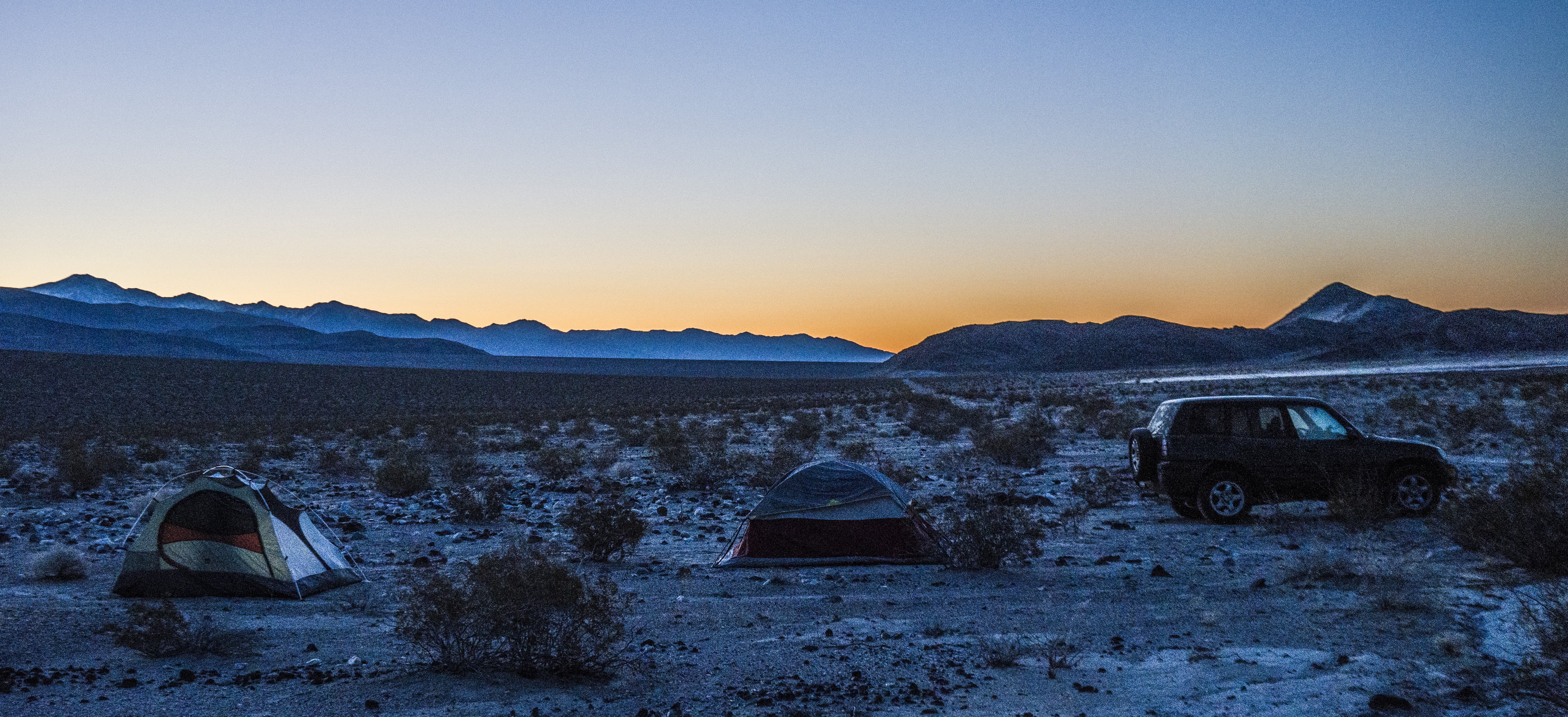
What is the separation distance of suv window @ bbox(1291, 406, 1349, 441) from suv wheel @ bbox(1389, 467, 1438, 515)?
0.84 m

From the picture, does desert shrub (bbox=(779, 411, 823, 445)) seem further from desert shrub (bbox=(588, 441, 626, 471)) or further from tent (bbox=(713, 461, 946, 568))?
tent (bbox=(713, 461, 946, 568))

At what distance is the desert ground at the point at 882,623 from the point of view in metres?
6.05

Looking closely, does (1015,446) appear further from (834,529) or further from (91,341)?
(91,341)

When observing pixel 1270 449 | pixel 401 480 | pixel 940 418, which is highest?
pixel 1270 449

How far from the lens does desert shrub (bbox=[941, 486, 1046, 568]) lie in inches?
393

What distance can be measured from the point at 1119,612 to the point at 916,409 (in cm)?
2981

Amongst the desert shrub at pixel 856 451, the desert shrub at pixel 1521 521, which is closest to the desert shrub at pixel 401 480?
the desert shrub at pixel 856 451

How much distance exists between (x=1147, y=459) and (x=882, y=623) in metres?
5.72

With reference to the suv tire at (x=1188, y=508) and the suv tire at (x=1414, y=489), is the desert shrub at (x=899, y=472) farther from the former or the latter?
the suv tire at (x=1414, y=489)

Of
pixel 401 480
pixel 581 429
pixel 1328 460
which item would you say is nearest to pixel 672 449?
pixel 401 480

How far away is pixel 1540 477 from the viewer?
10180 mm

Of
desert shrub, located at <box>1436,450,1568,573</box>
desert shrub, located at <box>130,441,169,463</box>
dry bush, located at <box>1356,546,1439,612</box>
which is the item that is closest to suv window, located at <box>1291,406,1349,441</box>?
desert shrub, located at <box>1436,450,1568,573</box>

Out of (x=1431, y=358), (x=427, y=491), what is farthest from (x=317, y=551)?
(x=1431, y=358)

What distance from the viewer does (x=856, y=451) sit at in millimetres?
20656
